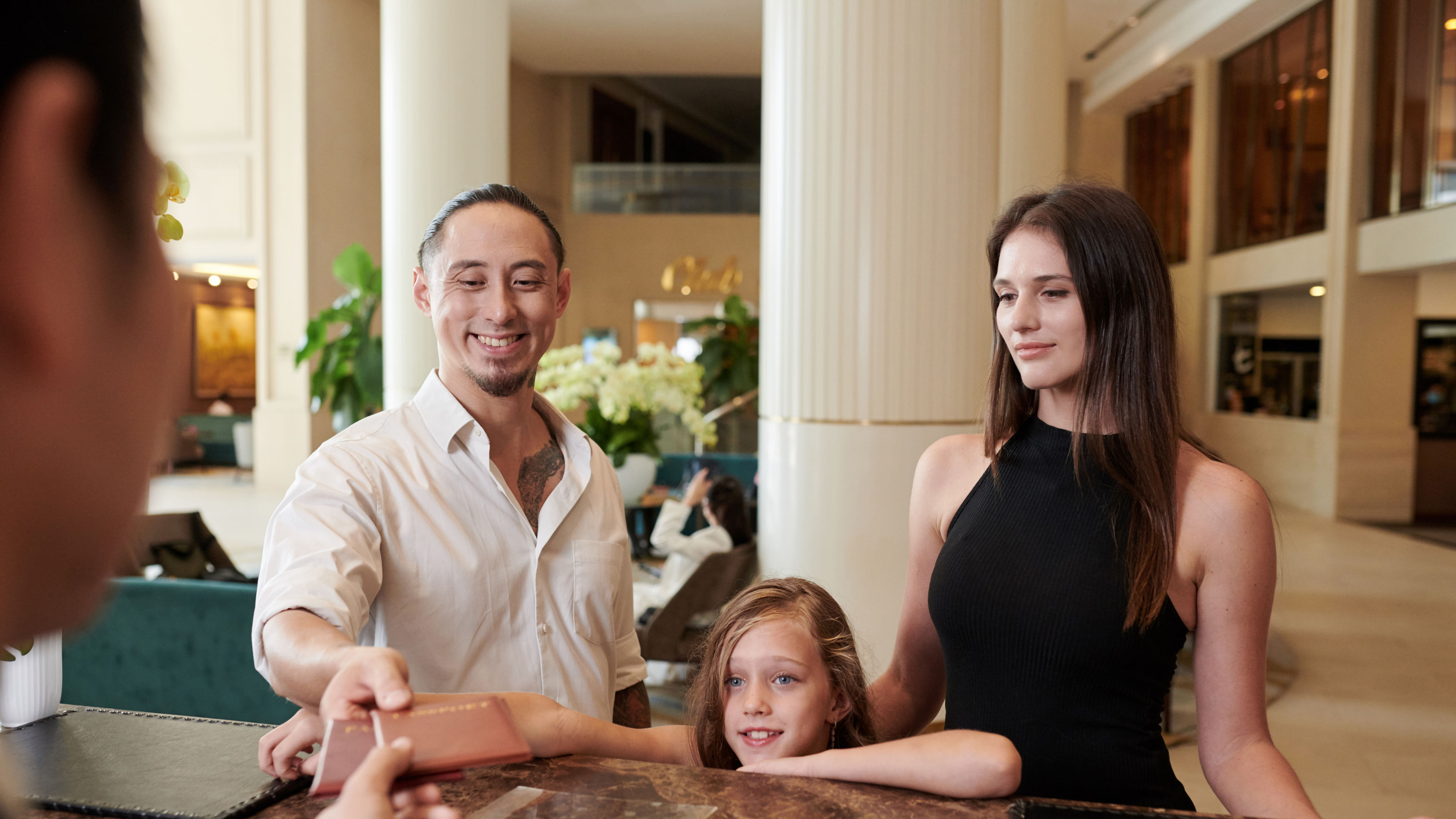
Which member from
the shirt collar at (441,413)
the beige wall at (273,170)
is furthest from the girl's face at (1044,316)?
the beige wall at (273,170)

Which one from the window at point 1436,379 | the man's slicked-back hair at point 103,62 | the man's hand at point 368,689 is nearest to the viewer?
the man's slicked-back hair at point 103,62

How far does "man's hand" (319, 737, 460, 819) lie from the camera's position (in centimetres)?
60

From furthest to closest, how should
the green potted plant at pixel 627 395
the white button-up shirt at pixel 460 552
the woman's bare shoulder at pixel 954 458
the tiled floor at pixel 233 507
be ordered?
the tiled floor at pixel 233 507 → the green potted plant at pixel 627 395 → the woman's bare shoulder at pixel 954 458 → the white button-up shirt at pixel 460 552

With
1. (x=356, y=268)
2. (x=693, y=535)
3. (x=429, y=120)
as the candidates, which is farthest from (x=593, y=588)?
(x=356, y=268)

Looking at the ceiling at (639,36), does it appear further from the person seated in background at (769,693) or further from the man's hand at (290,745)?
the man's hand at (290,745)

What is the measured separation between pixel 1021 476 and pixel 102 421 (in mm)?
1464

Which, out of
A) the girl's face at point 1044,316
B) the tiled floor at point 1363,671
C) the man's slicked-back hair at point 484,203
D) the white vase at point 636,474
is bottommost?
the tiled floor at point 1363,671

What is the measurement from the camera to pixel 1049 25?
221 inches

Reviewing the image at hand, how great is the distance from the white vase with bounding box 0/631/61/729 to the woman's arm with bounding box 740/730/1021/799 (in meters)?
0.96

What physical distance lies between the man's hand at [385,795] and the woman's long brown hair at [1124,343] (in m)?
1.10

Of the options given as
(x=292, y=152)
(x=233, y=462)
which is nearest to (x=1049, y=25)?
(x=292, y=152)

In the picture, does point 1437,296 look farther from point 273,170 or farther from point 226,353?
point 226,353

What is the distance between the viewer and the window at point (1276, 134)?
39.9ft

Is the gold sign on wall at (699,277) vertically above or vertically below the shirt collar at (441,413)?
above
